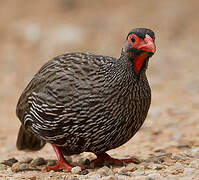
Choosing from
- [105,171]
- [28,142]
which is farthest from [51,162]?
[105,171]

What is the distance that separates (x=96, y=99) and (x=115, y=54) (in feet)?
30.2

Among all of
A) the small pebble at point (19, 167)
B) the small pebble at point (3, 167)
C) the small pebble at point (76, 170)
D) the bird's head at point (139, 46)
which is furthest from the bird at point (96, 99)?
the small pebble at point (3, 167)

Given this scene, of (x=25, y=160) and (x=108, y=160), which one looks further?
(x=25, y=160)

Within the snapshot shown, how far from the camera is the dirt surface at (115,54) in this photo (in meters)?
7.15

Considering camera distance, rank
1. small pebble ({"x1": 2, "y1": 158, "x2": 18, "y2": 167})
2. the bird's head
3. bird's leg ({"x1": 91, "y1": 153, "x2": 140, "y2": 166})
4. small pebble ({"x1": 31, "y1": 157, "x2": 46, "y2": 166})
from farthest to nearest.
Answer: small pebble ({"x1": 31, "y1": 157, "x2": 46, "y2": 166})
small pebble ({"x1": 2, "y1": 158, "x2": 18, "y2": 167})
bird's leg ({"x1": 91, "y1": 153, "x2": 140, "y2": 166})
the bird's head

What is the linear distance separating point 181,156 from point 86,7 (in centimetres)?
1141

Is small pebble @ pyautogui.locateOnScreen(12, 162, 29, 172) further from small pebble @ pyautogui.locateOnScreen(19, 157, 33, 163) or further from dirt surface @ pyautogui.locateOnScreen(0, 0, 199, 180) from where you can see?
small pebble @ pyautogui.locateOnScreen(19, 157, 33, 163)

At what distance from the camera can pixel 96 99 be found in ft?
18.6

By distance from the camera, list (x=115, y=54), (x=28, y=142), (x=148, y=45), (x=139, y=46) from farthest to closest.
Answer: (x=115, y=54) → (x=28, y=142) → (x=139, y=46) → (x=148, y=45)

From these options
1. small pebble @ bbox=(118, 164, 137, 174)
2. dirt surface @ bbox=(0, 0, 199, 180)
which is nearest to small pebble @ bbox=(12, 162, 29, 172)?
dirt surface @ bbox=(0, 0, 199, 180)

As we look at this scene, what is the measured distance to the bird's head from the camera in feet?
17.8

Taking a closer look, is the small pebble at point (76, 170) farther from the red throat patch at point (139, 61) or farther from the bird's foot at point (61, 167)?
the red throat patch at point (139, 61)

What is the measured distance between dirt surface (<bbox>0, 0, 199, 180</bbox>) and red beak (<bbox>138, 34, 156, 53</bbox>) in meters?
1.36

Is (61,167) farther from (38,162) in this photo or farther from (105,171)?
(105,171)
